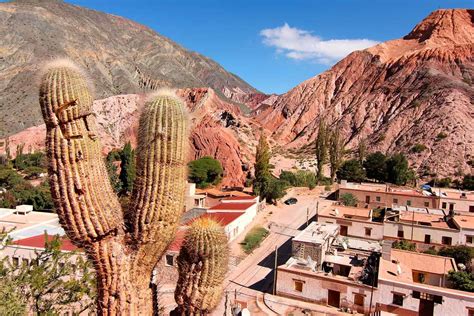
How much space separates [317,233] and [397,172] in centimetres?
2551

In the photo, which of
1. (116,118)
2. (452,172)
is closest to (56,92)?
(452,172)

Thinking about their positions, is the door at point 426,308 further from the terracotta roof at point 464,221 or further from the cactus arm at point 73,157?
the cactus arm at point 73,157

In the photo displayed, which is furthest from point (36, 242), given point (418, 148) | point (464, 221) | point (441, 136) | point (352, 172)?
point (441, 136)

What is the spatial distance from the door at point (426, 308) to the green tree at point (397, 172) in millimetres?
29497

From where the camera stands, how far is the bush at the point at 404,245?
75.7 feet

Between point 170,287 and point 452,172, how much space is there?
4428 centimetres

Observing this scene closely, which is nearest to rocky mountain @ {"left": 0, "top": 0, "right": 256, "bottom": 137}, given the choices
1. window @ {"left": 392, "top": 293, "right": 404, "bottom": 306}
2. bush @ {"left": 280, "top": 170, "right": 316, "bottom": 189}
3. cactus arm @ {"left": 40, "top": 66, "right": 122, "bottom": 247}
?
bush @ {"left": 280, "top": 170, "right": 316, "bottom": 189}

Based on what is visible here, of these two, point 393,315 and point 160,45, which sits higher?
point 160,45

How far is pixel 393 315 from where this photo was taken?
1534 centimetres

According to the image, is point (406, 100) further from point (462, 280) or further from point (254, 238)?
point (462, 280)

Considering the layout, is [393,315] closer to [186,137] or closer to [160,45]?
[186,137]

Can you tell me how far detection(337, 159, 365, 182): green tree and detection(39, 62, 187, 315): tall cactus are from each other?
139 feet

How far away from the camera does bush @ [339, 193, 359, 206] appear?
33312mm

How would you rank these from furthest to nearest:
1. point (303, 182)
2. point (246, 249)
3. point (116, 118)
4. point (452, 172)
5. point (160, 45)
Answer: point (160, 45), point (116, 118), point (452, 172), point (303, 182), point (246, 249)
